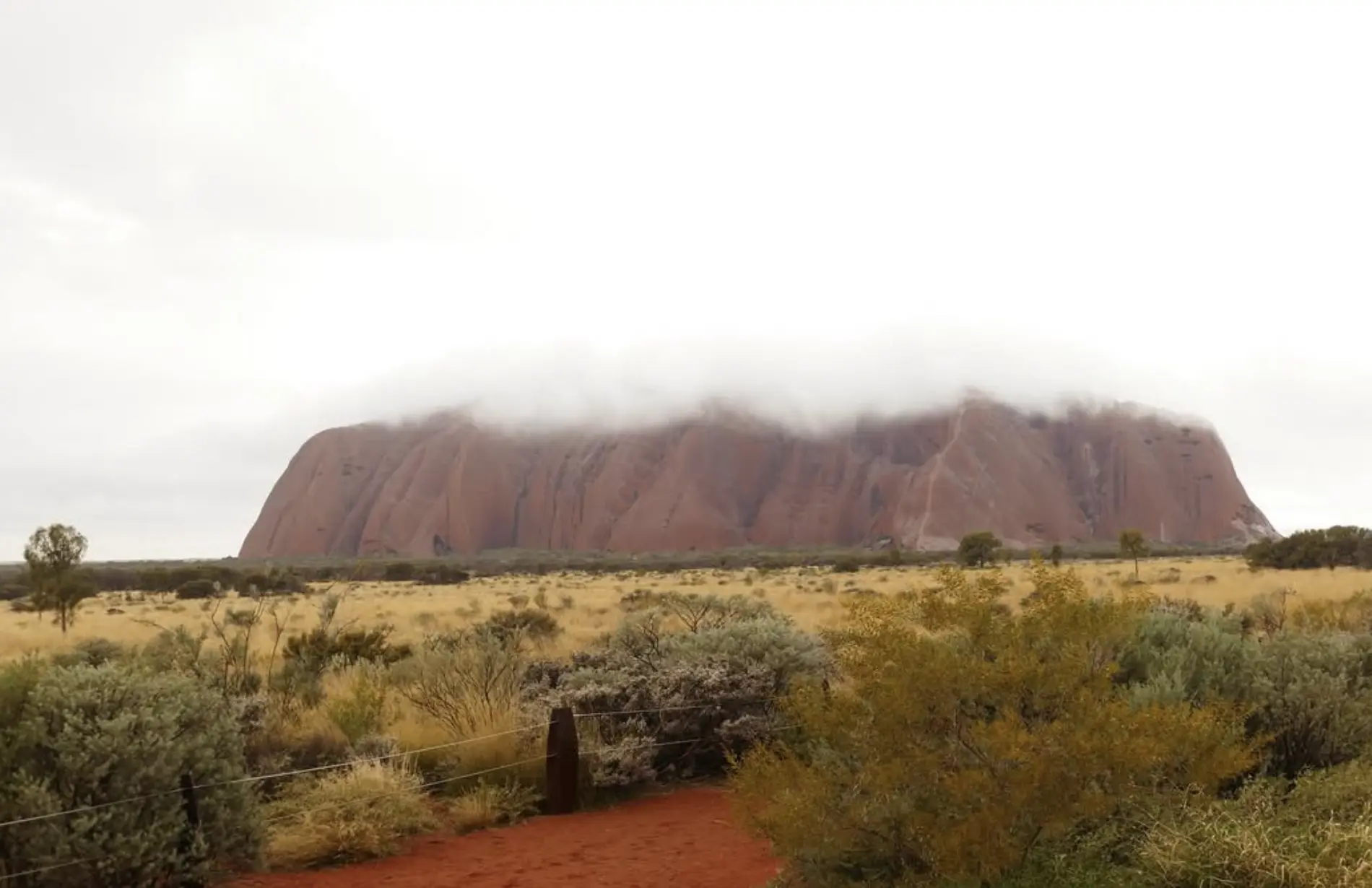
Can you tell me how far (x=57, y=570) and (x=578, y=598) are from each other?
14873mm

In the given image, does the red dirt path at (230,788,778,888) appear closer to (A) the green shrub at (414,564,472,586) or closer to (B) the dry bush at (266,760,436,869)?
(B) the dry bush at (266,760,436,869)

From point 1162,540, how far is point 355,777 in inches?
3949

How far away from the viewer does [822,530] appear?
321 ft

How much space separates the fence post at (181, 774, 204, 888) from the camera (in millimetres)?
6668

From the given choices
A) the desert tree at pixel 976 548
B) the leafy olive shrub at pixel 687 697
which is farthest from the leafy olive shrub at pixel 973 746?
the desert tree at pixel 976 548

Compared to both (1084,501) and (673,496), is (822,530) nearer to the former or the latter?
(673,496)

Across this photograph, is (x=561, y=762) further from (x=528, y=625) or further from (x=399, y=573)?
(x=399, y=573)

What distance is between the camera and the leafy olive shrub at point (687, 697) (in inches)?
404

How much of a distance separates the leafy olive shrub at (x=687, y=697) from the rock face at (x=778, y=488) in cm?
7796

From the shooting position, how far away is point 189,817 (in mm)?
→ 6715

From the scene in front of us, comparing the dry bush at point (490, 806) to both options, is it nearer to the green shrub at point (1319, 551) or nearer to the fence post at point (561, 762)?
the fence post at point (561, 762)

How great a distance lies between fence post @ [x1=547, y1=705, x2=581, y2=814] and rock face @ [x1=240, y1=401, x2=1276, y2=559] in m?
80.8

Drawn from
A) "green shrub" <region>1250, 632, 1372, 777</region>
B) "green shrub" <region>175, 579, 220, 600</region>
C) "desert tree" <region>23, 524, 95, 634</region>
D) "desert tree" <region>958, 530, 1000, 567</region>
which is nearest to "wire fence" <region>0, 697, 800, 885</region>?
"green shrub" <region>1250, 632, 1372, 777</region>

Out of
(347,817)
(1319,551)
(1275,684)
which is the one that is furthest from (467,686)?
(1319,551)
